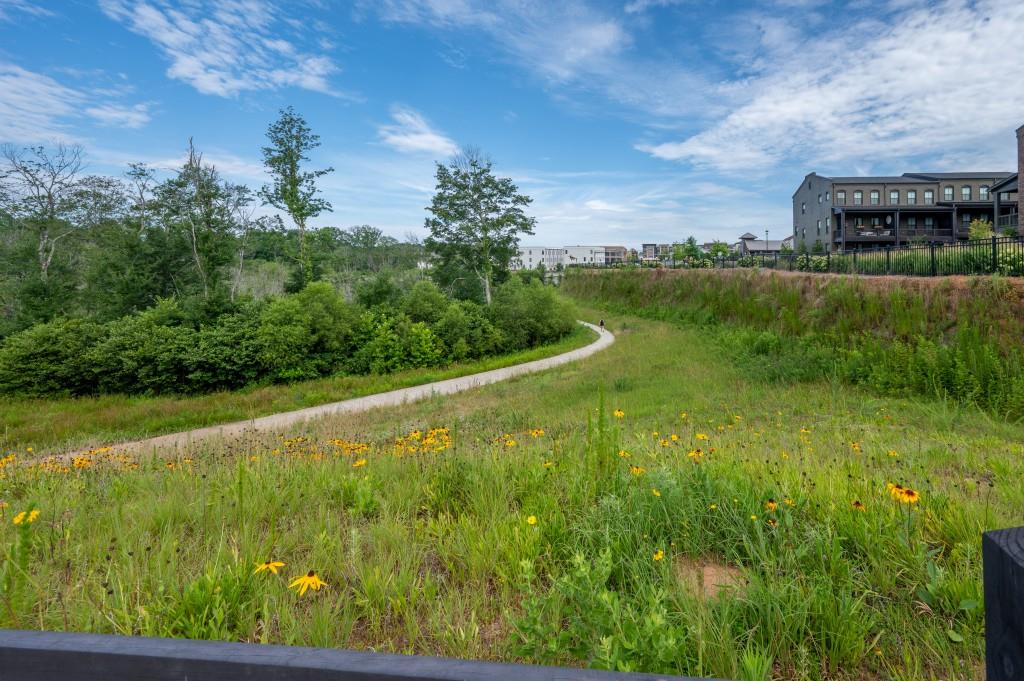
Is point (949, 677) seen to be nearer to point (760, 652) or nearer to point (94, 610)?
point (760, 652)

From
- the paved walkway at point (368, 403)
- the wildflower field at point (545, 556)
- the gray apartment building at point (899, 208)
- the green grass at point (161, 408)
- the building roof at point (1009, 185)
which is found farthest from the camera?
the gray apartment building at point (899, 208)

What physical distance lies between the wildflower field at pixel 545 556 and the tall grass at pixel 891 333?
7.78m

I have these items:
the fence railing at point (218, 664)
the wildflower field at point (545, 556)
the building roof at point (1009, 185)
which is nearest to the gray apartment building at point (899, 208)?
the building roof at point (1009, 185)

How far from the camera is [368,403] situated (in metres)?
15.9

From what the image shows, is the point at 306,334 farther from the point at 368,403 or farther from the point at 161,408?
the point at 368,403

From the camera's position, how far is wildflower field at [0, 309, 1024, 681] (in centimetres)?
207

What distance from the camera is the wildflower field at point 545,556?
2.07 m

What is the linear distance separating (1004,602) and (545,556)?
2.02m

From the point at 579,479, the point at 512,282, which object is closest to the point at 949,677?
the point at 579,479

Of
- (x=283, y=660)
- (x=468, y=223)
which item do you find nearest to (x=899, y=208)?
(x=468, y=223)

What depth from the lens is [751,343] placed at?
17516 mm

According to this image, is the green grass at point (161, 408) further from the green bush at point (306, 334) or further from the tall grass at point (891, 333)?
the tall grass at point (891, 333)

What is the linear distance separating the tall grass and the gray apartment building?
32.4m

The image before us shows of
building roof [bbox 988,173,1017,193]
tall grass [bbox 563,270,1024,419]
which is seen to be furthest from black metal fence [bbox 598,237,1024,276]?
building roof [bbox 988,173,1017,193]
